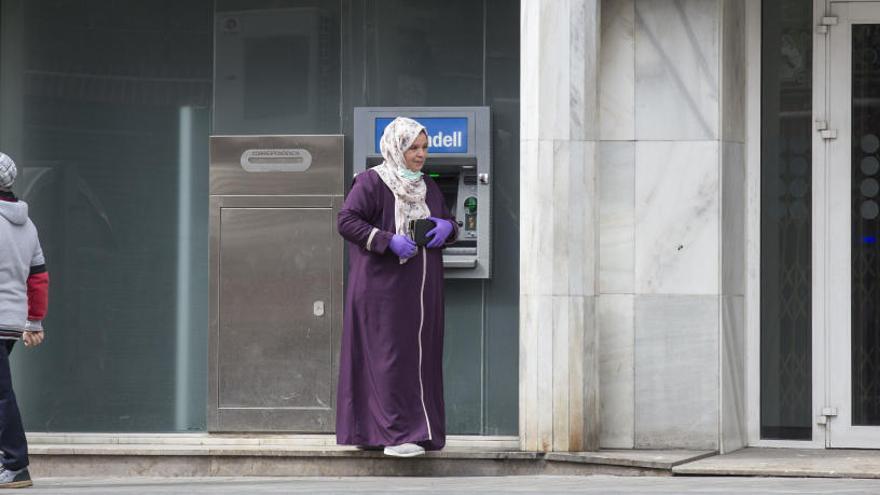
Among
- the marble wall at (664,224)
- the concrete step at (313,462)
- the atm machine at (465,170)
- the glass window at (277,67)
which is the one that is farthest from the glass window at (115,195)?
the marble wall at (664,224)

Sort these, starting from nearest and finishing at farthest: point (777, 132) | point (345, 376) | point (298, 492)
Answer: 1. point (298, 492)
2. point (345, 376)
3. point (777, 132)

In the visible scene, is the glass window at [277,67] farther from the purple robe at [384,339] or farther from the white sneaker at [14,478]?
the white sneaker at [14,478]

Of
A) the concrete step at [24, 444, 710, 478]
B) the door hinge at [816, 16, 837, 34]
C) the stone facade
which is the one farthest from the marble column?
the door hinge at [816, 16, 837, 34]

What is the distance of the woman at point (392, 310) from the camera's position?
32.1 feet

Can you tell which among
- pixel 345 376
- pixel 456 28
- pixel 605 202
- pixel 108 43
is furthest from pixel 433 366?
pixel 108 43

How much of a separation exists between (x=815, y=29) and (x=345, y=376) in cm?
342

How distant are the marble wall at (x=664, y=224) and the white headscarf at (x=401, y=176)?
1.10m

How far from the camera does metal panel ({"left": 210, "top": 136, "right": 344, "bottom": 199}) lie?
10805 mm

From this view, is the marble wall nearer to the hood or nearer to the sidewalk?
the sidewalk

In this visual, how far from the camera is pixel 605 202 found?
1034 cm

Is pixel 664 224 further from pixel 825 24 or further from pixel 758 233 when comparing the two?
pixel 825 24

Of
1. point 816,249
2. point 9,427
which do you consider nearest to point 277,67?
point 9,427

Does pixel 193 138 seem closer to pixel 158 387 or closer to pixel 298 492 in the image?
pixel 158 387

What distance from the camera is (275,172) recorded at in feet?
35.6
